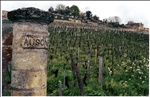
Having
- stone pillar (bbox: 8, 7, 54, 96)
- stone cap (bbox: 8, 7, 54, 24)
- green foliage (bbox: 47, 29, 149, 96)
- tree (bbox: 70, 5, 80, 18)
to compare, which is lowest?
green foliage (bbox: 47, 29, 149, 96)

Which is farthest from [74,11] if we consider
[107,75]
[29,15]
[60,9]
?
[29,15]

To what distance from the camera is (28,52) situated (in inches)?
150

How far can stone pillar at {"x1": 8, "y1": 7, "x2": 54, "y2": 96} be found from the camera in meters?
3.80

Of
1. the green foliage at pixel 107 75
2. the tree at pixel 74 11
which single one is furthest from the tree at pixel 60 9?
the green foliage at pixel 107 75

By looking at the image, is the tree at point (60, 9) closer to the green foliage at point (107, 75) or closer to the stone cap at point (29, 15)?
the green foliage at point (107, 75)

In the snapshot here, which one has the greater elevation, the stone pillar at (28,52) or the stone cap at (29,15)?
the stone cap at (29,15)

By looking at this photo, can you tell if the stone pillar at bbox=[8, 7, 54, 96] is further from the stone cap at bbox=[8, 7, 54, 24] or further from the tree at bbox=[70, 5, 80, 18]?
the tree at bbox=[70, 5, 80, 18]

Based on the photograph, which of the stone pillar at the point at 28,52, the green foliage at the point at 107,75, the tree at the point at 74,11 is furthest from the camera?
the tree at the point at 74,11

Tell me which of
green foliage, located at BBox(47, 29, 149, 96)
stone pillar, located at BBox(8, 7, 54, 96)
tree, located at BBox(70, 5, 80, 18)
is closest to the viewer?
stone pillar, located at BBox(8, 7, 54, 96)

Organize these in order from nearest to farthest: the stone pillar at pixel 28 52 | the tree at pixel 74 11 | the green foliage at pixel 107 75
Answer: the stone pillar at pixel 28 52 < the green foliage at pixel 107 75 < the tree at pixel 74 11

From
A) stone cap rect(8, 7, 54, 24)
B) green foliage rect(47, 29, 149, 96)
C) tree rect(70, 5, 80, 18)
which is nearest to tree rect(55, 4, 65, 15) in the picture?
tree rect(70, 5, 80, 18)

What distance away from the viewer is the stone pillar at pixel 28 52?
380 centimetres

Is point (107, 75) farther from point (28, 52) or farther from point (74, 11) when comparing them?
point (74, 11)

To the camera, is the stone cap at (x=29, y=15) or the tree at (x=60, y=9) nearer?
the stone cap at (x=29, y=15)
